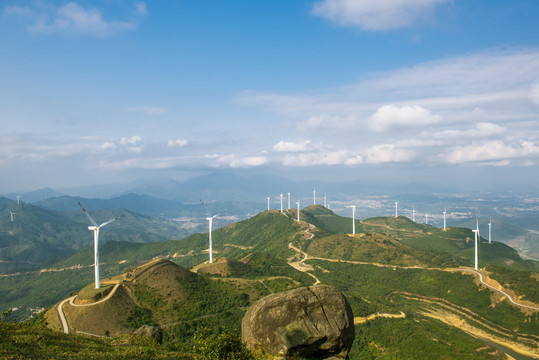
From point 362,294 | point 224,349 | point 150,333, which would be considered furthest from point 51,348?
point 362,294

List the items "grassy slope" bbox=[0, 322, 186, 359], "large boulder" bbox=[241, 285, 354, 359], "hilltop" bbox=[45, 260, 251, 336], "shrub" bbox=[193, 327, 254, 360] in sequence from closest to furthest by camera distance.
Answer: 1. "grassy slope" bbox=[0, 322, 186, 359]
2. "shrub" bbox=[193, 327, 254, 360]
3. "large boulder" bbox=[241, 285, 354, 359]
4. "hilltop" bbox=[45, 260, 251, 336]

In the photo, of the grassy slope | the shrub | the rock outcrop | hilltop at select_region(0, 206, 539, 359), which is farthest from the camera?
hilltop at select_region(0, 206, 539, 359)

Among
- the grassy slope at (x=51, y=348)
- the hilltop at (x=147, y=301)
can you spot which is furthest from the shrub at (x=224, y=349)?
the hilltop at (x=147, y=301)

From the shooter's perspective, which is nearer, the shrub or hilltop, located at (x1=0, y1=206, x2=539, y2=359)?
the shrub

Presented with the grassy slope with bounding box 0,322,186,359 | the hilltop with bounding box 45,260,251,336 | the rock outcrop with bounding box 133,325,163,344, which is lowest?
the hilltop with bounding box 45,260,251,336

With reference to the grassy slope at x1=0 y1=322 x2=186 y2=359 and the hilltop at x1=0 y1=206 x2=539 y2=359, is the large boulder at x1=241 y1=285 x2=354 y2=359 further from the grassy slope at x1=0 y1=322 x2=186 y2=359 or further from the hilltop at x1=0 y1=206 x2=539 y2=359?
the hilltop at x1=0 y1=206 x2=539 y2=359

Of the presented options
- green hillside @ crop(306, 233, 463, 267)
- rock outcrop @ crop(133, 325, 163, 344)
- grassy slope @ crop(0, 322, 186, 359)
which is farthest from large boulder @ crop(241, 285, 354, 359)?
green hillside @ crop(306, 233, 463, 267)

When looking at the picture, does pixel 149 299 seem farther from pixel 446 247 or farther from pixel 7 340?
pixel 446 247

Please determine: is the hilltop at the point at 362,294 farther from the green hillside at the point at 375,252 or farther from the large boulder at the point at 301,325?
the large boulder at the point at 301,325
